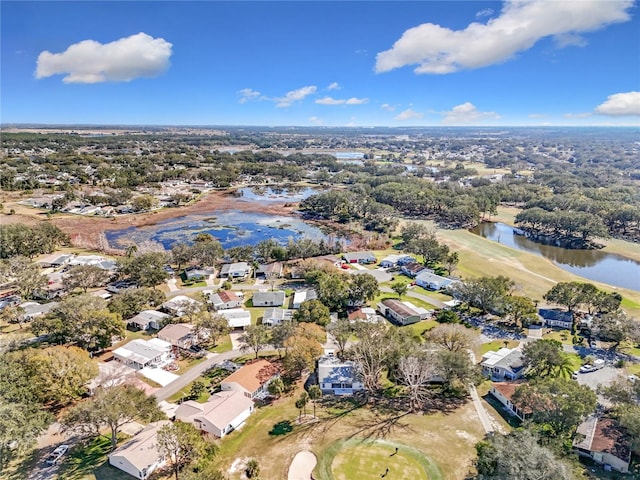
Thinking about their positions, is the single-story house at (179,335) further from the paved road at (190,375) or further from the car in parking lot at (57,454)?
the car in parking lot at (57,454)

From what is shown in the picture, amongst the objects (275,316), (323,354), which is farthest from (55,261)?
(323,354)

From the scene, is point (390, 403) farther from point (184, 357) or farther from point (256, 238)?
point (256, 238)

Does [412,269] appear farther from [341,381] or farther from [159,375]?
[159,375]

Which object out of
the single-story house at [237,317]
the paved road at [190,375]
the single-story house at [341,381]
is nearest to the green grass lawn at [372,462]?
the single-story house at [341,381]

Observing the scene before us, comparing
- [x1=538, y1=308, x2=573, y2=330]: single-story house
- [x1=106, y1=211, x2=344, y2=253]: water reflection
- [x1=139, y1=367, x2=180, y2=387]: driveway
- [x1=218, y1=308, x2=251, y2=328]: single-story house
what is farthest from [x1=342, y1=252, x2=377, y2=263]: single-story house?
[x1=139, y1=367, x2=180, y2=387]: driveway

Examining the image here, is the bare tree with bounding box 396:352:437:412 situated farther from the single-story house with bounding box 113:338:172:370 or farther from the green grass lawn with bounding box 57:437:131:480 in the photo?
the single-story house with bounding box 113:338:172:370
